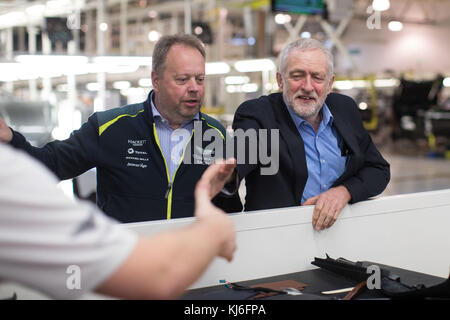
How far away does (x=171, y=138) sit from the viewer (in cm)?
240

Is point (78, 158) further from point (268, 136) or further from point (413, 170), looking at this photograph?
point (413, 170)

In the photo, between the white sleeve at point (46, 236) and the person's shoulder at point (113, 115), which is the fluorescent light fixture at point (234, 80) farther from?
the white sleeve at point (46, 236)

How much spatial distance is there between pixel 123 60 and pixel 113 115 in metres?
1.88

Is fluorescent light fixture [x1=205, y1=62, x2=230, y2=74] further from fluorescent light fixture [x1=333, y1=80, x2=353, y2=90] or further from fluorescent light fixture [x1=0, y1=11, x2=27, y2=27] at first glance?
fluorescent light fixture [x1=333, y1=80, x2=353, y2=90]

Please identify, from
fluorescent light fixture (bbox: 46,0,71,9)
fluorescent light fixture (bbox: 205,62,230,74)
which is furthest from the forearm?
fluorescent light fixture (bbox: 46,0,71,9)

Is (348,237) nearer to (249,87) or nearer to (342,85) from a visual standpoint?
(249,87)

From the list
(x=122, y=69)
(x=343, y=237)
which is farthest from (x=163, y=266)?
(x=122, y=69)

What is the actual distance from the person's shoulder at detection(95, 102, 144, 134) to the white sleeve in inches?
65.9

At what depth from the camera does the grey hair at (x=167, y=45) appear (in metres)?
2.47

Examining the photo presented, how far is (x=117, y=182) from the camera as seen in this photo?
2357 millimetres

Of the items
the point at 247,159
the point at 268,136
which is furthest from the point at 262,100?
the point at 247,159
